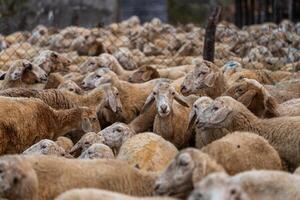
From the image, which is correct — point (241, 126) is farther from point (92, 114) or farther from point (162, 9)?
point (162, 9)

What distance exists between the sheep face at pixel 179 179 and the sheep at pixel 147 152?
1196mm

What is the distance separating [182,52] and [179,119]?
5927 mm

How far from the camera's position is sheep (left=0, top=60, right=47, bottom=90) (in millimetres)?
9391

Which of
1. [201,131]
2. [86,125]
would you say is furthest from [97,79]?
[201,131]

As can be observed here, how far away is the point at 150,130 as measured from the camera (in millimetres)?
8383

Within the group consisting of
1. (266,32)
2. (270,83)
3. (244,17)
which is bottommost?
(244,17)

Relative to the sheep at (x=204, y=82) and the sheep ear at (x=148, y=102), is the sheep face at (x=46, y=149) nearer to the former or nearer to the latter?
the sheep ear at (x=148, y=102)

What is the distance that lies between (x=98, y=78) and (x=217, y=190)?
560 centimetres

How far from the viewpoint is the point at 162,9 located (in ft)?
90.5

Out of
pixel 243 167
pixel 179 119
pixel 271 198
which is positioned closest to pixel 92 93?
pixel 179 119

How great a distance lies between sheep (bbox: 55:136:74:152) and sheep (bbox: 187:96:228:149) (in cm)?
110

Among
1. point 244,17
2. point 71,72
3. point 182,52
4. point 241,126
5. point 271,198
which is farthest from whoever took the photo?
point 244,17

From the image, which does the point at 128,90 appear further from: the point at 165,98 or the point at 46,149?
the point at 46,149

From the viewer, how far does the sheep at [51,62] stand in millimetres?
10531
